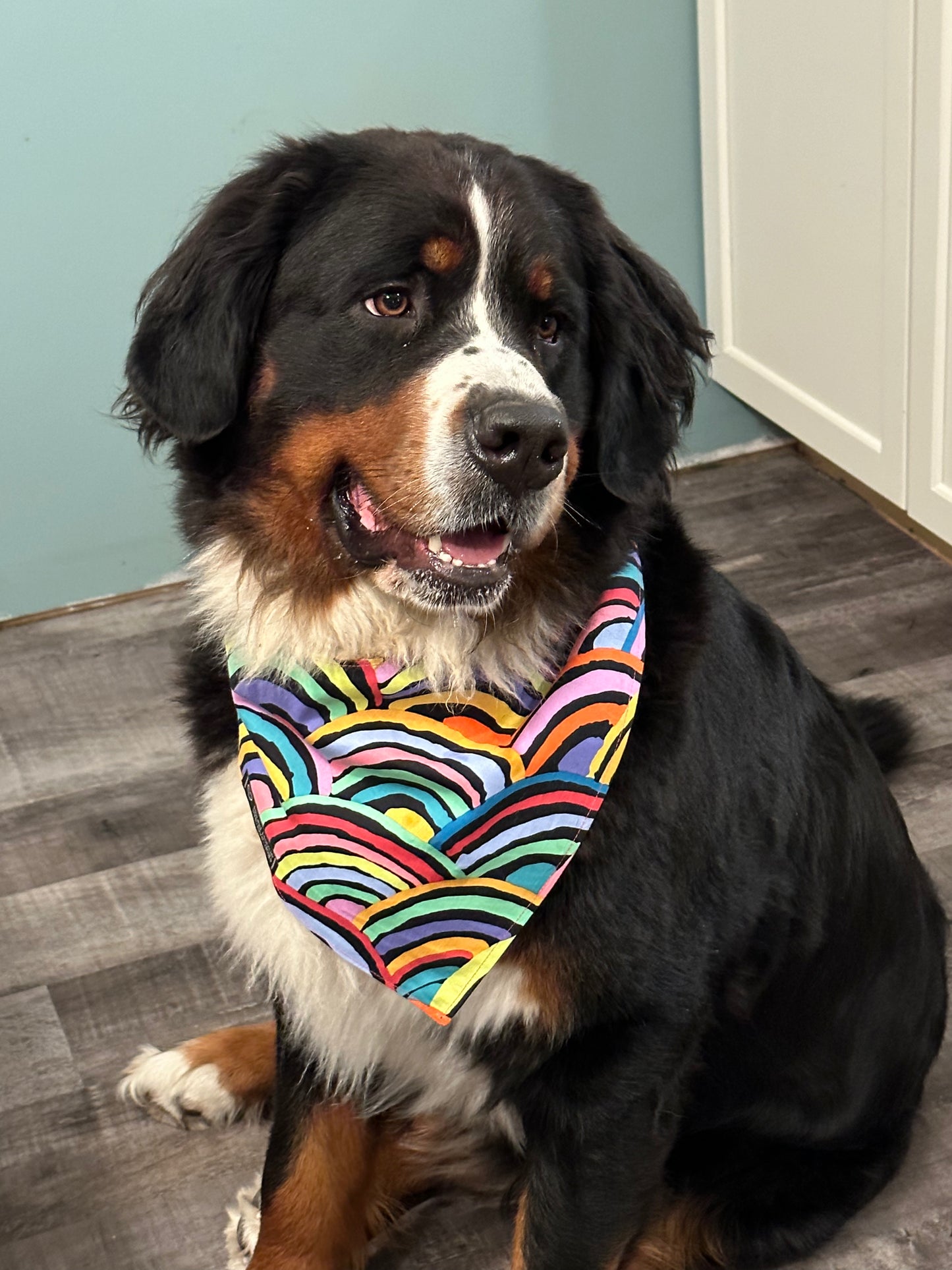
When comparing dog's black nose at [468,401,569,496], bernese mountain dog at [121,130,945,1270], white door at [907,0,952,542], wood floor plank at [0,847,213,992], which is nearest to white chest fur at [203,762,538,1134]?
bernese mountain dog at [121,130,945,1270]

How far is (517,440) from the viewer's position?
51.3 inches

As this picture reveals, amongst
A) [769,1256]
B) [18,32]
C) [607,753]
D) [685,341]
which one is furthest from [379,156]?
[18,32]

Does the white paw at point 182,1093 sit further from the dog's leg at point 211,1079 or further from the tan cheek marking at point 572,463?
the tan cheek marking at point 572,463

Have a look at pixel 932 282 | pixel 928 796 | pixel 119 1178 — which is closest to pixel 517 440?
pixel 119 1178

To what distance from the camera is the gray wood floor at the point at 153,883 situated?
1.72 m

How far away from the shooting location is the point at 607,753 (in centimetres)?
139

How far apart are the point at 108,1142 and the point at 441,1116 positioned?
1.63 feet

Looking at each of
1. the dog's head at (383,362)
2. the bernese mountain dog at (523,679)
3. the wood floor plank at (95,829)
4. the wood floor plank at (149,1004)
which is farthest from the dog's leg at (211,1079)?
the dog's head at (383,362)

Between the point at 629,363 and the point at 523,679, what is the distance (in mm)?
343

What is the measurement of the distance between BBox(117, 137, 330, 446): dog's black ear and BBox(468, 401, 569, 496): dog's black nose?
0.86ft

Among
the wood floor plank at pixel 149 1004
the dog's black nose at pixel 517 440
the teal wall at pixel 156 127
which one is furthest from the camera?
the teal wall at pixel 156 127

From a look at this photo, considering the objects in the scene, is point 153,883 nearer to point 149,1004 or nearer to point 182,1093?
point 149,1004

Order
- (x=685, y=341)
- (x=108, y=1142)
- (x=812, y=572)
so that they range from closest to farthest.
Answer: (x=685, y=341)
(x=108, y=1142)
(x=812, y=572)

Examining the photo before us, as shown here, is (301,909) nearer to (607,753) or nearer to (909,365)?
(607,753)
